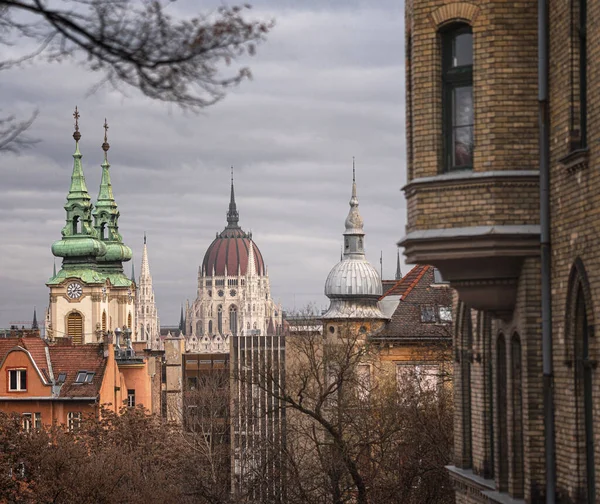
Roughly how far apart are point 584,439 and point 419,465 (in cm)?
2041

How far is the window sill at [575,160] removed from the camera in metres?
14.0

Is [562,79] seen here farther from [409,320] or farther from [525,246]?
[409,320]

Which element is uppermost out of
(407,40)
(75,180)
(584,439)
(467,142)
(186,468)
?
(75,180)

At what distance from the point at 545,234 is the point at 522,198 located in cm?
44

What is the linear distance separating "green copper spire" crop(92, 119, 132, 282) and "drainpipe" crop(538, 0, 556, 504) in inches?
5155

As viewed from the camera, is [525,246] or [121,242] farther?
[121,242]

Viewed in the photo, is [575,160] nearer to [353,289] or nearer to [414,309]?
[414,309]

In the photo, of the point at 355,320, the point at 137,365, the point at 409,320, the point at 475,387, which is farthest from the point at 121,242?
the point at 475,387

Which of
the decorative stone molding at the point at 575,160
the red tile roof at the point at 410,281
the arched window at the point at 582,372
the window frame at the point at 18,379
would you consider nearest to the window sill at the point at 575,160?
the decorative stone molding at the point at 575,160

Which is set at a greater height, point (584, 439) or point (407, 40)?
point (407, 40)

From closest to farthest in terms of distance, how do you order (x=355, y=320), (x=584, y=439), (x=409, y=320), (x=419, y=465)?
(x=584, y=439), (x=419, y=465), (x=409, y=320), (x=355, y=320)

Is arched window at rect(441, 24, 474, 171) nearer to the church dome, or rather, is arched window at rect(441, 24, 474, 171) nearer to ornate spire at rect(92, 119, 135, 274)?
the church dome

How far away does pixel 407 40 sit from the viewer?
17.2m

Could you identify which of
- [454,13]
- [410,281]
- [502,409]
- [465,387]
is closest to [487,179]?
[454,13]
